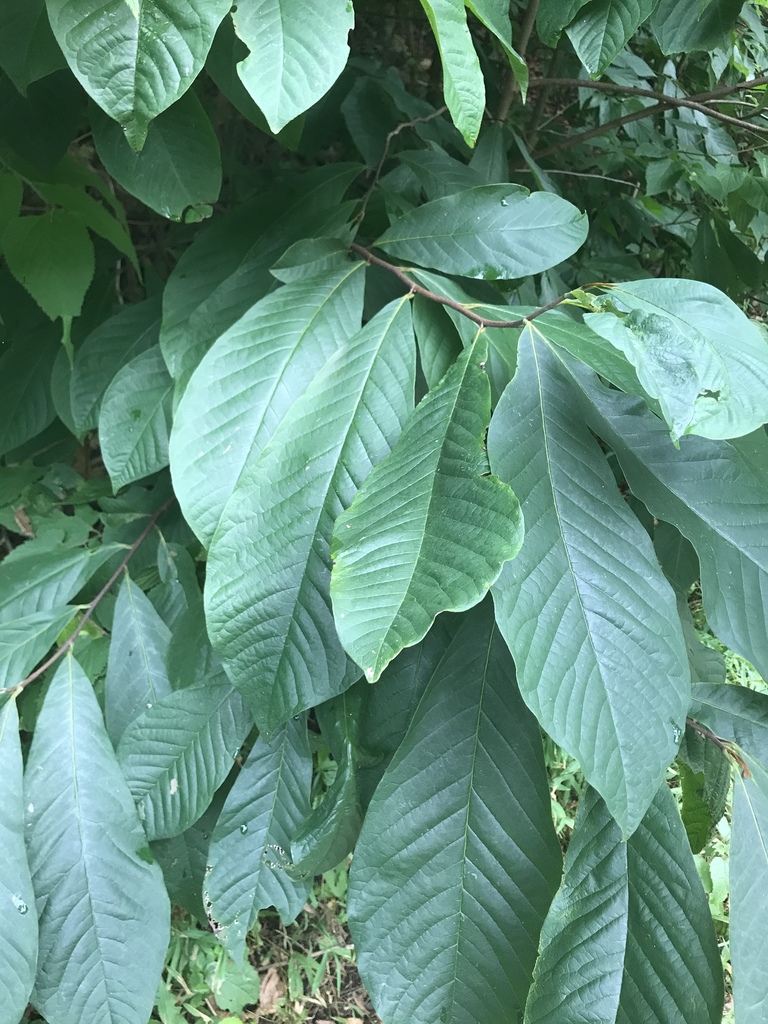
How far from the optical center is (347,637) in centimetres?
36

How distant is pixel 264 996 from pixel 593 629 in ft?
4.38

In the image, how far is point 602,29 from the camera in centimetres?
57

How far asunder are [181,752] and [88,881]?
0.14 meters

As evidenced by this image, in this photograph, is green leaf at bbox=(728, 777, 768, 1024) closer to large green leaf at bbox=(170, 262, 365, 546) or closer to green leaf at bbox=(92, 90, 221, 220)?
large green leaf at bbox=(170, 262, 365, 546)

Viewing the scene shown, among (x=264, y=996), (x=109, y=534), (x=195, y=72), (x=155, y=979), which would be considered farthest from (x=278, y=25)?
(x=264, y=996)

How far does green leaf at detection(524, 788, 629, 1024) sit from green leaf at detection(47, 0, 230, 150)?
607mm

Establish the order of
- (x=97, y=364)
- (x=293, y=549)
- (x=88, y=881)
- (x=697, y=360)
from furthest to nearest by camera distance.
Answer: (x=97, y=364) < (x=88, y=881) < (x=293, y=549) < (x=697, y=360)

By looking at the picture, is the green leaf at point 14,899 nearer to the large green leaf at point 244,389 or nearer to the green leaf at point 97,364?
the large green leaf at point 244,389

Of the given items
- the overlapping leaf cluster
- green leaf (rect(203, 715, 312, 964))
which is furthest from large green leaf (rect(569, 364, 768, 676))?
green leaf (rect(203, 715, 312, 964))

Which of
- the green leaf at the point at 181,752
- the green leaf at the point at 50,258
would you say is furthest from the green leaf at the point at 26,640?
the green leaf at the point at 50,258

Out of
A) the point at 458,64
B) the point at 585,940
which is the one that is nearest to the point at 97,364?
the point at 458,64

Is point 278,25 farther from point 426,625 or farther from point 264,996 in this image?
point 264,996

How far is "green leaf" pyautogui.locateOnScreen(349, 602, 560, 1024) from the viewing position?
483mm

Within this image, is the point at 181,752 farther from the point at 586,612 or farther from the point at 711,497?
the point at 711,497
